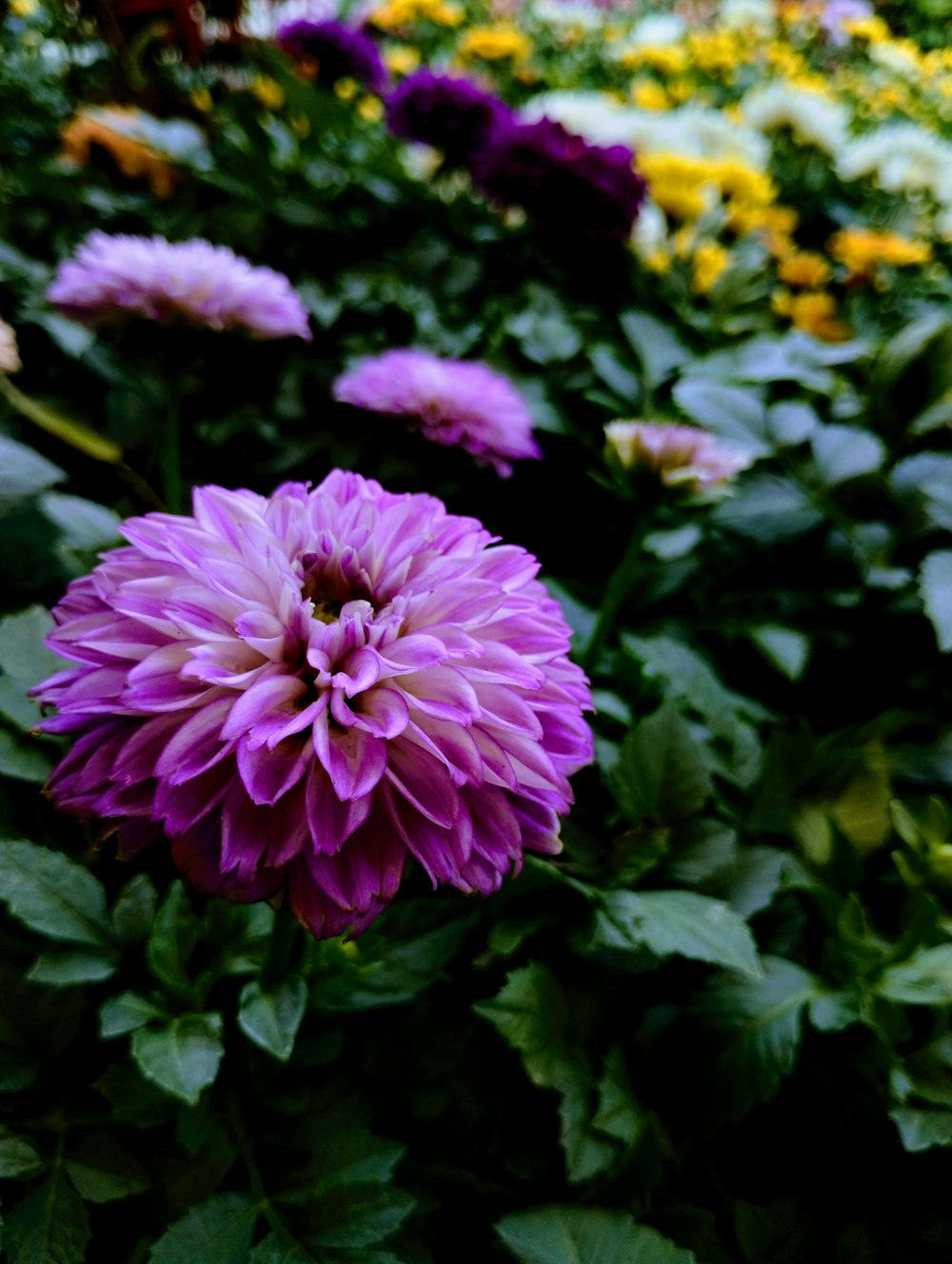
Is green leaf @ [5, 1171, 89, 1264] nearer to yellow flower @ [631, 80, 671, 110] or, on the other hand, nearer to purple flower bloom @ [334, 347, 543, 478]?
purple flower bloom @ [334, 347, 543, 478]

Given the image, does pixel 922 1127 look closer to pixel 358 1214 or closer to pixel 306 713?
pixel 358 1214

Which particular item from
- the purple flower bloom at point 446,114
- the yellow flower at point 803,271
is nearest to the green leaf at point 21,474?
the purple flower bloom at point 446,114

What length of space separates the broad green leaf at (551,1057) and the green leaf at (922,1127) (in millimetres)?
156

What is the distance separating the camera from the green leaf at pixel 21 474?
0.59 meters

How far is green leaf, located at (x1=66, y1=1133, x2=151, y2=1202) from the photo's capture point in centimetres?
43

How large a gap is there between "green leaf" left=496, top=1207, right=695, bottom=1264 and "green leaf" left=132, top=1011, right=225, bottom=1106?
190mm

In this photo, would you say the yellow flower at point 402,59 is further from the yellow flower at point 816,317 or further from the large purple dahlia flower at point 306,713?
the large purple dahlia flower at point 306,713

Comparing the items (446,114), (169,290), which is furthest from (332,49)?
(169,290)

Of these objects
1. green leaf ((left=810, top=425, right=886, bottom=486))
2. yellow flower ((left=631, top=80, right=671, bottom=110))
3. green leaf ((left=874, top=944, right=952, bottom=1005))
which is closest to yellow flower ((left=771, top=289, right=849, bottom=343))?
green leaf ((left=810, top=425, right=886, bottom=486))

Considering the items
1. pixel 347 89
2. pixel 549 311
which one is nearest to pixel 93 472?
pixel 549 311

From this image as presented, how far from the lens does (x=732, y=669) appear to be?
792 mm

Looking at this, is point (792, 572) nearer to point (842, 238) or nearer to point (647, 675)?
point (647, 675)

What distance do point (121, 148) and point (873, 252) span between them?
979mm

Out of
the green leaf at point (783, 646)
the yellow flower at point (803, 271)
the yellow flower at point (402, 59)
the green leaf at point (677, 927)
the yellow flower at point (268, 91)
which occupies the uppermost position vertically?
the yellow flower at point (402, 59)
